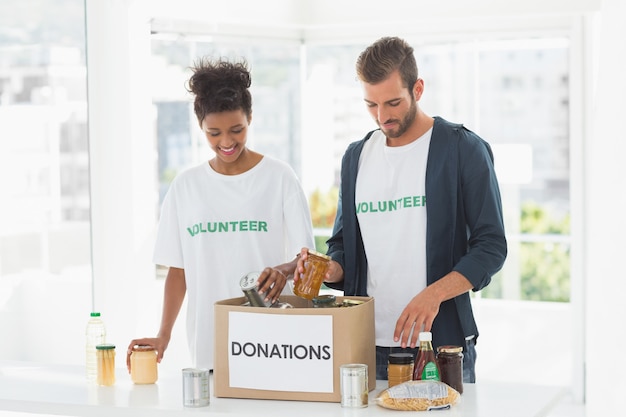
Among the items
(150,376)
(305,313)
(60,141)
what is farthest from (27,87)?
(305,313)

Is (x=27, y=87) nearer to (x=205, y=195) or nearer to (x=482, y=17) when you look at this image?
(x=205, y=195)

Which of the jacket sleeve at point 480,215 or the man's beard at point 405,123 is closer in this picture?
the jacket sleeve at point 480,215

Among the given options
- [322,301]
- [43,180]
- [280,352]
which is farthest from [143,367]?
[43,180]

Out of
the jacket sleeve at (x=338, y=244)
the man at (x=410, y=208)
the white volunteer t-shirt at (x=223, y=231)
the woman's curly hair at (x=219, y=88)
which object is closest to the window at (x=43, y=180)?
the white volunteer t-shirt at (x=223, y=231)

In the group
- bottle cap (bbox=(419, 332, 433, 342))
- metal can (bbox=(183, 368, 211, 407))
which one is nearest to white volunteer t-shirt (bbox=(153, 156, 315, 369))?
metal can (bbox=(183, 368, 211, 407))

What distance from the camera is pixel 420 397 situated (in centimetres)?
210

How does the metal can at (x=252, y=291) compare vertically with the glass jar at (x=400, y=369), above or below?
above

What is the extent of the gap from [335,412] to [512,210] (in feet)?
13.5

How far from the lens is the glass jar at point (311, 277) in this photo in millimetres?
2297

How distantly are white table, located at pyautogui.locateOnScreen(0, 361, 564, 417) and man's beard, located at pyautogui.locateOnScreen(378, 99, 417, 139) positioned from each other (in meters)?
0.67

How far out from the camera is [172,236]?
108 inches

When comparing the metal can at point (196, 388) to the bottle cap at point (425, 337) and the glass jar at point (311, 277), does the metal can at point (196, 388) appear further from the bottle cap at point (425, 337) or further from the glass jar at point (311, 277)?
the bottle cap at point (425, 337)

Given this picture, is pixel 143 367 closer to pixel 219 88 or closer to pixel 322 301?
pixel 322 301

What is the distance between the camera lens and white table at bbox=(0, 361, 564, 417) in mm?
2129
